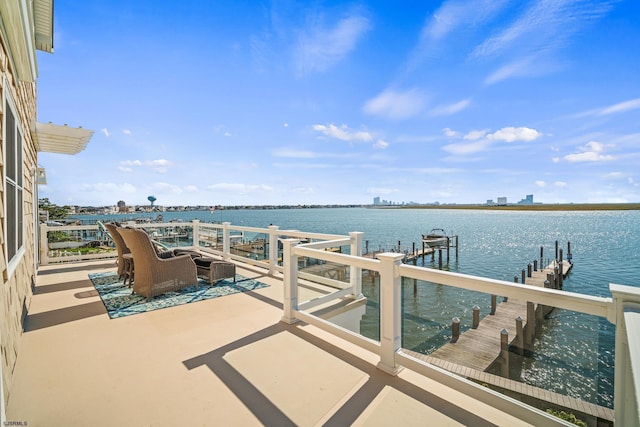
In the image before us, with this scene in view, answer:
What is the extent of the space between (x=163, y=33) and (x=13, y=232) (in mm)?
5627

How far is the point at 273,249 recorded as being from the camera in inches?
243

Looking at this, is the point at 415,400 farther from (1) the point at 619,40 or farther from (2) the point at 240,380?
(1) the point at 619,40

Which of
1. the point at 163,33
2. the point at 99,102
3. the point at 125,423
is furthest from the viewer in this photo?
the point at 99,102

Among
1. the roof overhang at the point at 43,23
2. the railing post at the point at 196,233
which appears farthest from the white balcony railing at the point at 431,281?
the roof overhang at the point at 43,23

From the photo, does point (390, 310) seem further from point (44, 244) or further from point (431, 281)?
point (44, 244)

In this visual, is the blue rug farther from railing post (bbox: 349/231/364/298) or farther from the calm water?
the calm water

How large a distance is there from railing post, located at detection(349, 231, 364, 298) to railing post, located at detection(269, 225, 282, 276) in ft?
6.66

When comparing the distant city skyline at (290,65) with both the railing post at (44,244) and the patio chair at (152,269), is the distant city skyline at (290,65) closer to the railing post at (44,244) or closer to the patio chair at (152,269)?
the railing post at (44,244)

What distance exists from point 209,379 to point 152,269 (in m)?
2.69

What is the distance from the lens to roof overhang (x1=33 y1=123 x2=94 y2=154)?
5004 millimetres

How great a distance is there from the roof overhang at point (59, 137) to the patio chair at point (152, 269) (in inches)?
93.9

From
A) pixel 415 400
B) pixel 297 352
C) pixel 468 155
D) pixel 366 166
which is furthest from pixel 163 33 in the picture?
pixel 468 155

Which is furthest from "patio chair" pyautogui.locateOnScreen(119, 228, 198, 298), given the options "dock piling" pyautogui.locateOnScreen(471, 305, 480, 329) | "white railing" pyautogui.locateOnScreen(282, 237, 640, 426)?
"dock piling" pyautogui.locateOnScreen(471, 305, 480, 329)

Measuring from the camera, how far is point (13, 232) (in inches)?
109
